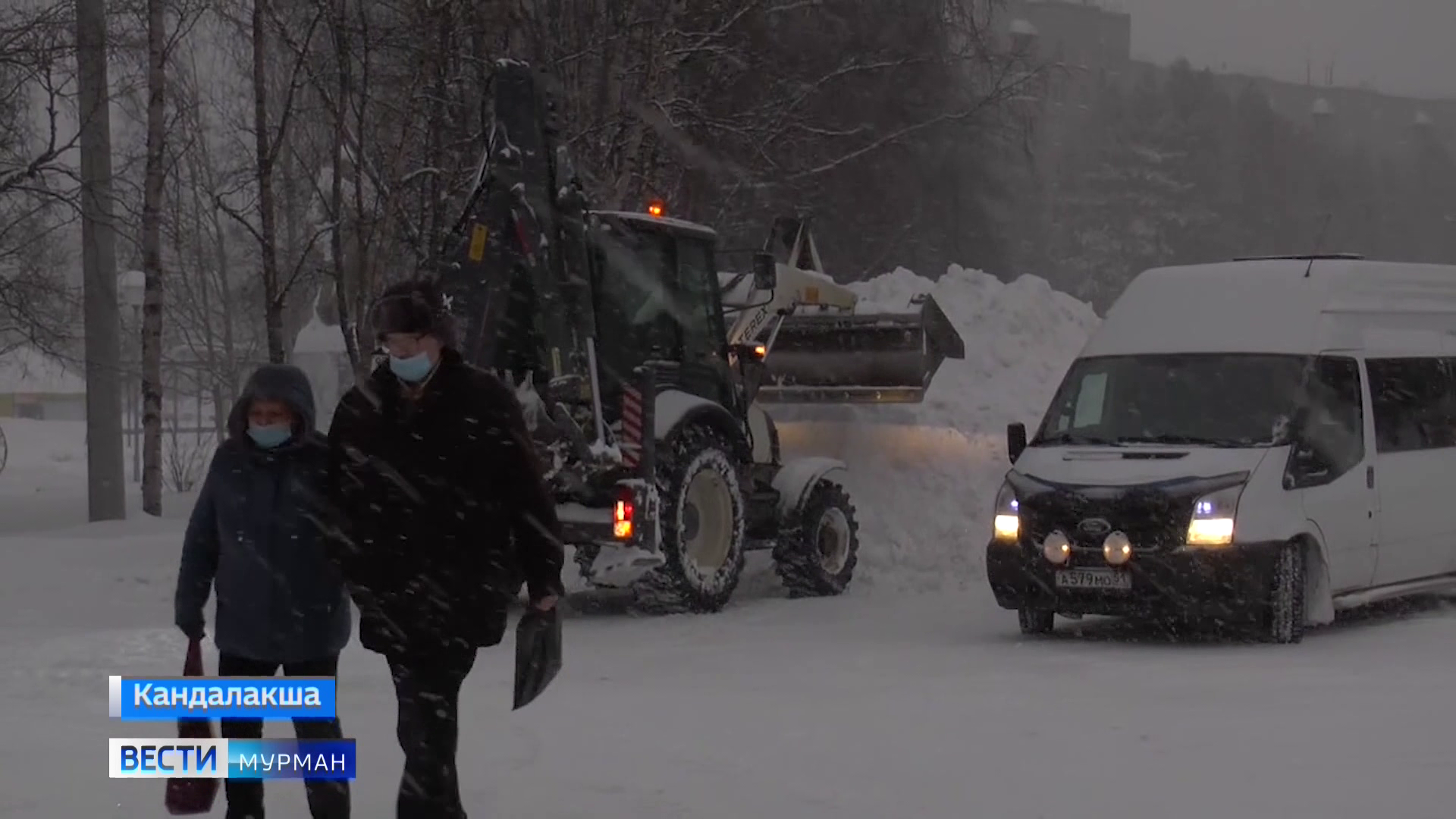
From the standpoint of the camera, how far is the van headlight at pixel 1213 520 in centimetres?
1169

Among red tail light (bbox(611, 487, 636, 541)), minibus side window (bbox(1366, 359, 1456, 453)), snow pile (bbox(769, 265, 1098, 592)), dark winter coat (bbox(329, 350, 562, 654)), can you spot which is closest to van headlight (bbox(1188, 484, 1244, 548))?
minibus side window (bbox(1366, 359, 1456, 453))

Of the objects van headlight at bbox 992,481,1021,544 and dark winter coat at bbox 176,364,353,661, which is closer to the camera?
dark winter coat at bbox 176,364,353,661

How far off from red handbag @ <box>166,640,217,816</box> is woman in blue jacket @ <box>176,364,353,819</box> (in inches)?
2.8

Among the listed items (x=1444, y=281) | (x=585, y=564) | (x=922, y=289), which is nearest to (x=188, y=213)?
(x=922, y=289)

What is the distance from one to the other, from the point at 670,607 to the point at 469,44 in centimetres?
702

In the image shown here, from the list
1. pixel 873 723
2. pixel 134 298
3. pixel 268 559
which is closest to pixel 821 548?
pixel 873 723

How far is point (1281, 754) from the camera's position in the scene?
8062 mm

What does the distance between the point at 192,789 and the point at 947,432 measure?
44.7 ft

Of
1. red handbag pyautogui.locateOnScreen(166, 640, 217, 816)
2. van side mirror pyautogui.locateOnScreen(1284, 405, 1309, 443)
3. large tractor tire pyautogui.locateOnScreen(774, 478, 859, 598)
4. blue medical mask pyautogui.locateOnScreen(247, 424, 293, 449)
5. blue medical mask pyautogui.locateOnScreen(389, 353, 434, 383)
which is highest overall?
blue medical mask pyautogui.locateOnScreen(389, 353, 434, 383)

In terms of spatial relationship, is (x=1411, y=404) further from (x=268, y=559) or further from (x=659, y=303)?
(x=268, y=559)

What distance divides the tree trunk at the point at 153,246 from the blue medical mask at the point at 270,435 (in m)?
14.3

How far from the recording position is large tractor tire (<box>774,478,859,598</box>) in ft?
52.6

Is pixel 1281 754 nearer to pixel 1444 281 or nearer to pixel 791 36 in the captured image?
pixel 1444 281

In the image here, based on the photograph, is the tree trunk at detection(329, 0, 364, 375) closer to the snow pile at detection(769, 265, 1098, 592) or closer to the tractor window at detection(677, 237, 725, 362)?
the tractor window at detection(677, 237, 725, 362)
